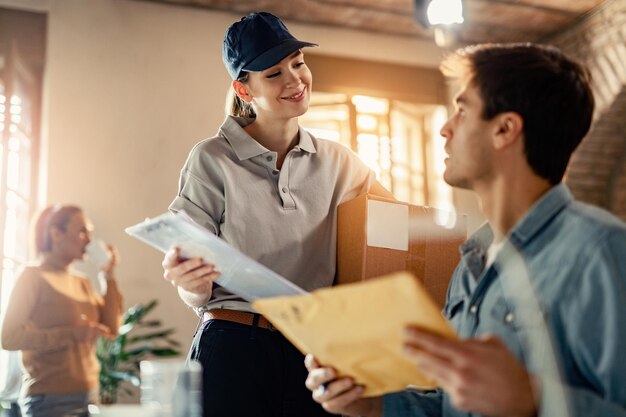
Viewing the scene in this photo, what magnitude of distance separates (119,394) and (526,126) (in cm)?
335

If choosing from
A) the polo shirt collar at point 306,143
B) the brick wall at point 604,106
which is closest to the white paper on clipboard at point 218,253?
the polo shirt collar at point 306,143

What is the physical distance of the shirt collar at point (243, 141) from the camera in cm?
159

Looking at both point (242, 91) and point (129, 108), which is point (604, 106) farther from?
point (242, 91)

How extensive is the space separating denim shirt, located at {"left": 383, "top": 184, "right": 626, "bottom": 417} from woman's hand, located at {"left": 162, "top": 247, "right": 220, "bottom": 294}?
35cm

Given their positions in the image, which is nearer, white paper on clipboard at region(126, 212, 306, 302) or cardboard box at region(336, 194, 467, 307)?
white paper on clipboard at region(126, 212, 306, 302)

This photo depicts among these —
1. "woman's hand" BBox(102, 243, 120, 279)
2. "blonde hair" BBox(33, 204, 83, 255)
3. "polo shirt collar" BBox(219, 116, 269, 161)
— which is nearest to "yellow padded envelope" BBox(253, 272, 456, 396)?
"polo shirt collar" BBox(219, 116, 269, 161)

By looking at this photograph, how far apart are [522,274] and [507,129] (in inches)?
8.8

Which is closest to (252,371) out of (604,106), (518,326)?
(518,326)

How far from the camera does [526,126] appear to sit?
3.46ft

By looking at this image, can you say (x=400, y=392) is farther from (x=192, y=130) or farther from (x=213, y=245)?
(x=192, y=130)

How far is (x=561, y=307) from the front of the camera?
85cm

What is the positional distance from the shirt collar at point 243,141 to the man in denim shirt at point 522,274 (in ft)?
1.70

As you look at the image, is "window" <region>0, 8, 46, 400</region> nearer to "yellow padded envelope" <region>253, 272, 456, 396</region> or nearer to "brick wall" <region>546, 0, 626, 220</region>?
"brick wall" <region>546, 0, 626, 220</region>

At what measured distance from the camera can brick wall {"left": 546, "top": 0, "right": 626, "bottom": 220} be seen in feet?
14.3
